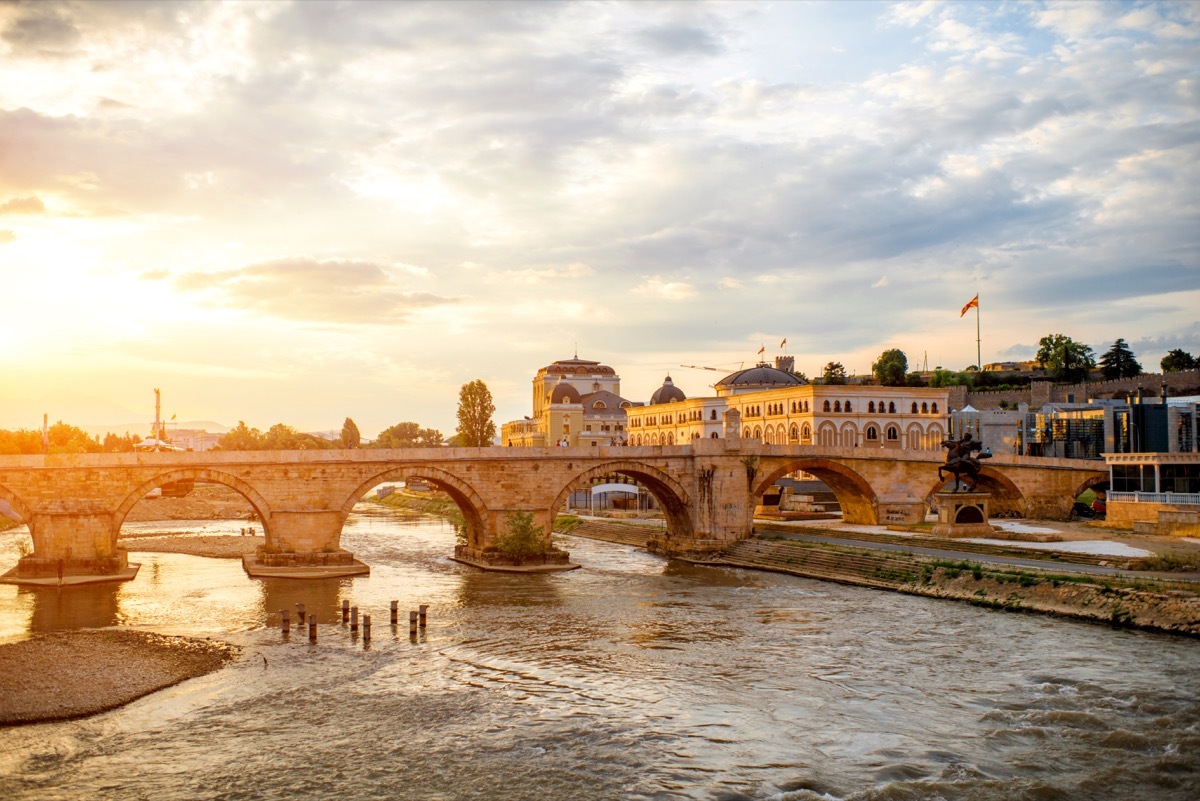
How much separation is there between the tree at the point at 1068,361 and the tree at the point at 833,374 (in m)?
25.0

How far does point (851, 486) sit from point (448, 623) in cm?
3389

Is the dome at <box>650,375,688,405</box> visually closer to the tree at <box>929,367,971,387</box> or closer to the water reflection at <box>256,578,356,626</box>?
the tree at <box>929,367,971,387</box>

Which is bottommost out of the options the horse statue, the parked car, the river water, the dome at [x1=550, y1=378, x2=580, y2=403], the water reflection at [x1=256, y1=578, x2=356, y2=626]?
the river water

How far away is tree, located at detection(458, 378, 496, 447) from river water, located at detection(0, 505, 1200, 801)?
5647 cm

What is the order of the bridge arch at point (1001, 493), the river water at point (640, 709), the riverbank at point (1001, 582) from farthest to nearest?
the bridge arch at point (1001, 493) → the riverbank at point (1001, 582) → the river water at point (640, 709)

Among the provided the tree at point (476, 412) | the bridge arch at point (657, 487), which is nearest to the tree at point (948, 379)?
the tree at point (476, 412)

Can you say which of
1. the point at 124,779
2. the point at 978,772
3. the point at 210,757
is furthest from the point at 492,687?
the point at 978,772

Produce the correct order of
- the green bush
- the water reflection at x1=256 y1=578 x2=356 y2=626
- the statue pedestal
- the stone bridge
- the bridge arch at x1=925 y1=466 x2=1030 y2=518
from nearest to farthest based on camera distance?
the water reflection at x1=256 y1=578 x2=356 y2=626, the stone bridge, the statue pedestal, the green bush, the bridge arch at x1=925 y1=466 x2=1030 y2=518

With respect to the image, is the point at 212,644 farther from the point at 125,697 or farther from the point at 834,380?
the point at 834,380

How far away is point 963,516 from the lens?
49219 millimetres

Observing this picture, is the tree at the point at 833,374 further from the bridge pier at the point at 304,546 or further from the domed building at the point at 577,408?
the bridge pier at the point at 304,546

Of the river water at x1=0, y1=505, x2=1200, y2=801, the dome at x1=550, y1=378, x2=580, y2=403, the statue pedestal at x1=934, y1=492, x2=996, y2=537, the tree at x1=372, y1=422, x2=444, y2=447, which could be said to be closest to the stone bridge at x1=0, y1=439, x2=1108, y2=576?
the river water at x1=0, y1=505, x2=1200, y2=801

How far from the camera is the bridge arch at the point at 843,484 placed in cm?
5881

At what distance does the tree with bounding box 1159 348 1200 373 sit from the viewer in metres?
113
